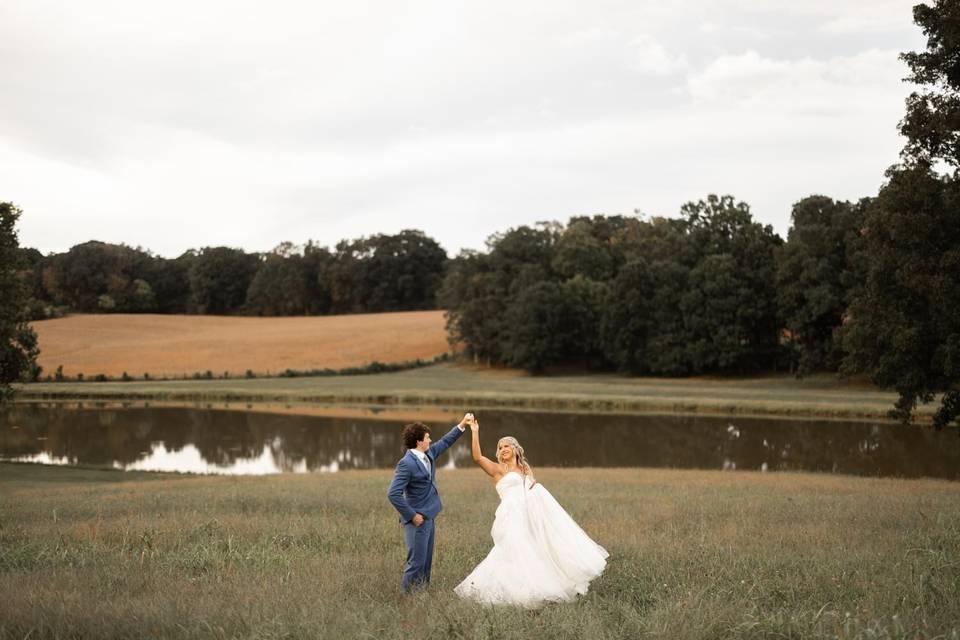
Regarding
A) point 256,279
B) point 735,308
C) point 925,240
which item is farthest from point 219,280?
point 925,240

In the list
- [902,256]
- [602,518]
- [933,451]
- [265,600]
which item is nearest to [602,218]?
[933,451]

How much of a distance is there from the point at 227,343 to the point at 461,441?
2355 inches

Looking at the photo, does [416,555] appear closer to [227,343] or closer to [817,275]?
[817,275]

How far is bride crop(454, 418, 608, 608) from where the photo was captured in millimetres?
8000

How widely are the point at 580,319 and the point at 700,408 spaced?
3005cm

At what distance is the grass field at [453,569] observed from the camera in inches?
268

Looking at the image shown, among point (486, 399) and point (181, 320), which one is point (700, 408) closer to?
point (486, 399)

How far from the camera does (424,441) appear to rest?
8.79 m

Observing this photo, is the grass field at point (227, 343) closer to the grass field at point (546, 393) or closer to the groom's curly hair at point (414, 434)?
the grass field at point (546, 393)

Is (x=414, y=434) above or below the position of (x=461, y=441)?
above

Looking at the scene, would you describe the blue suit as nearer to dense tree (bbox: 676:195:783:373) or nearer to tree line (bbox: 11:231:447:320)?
dense tree (bbox: 676:195:783:373)

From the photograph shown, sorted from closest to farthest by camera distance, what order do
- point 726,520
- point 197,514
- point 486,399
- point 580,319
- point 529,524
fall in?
1. point 529,524
2. point 726,520
3. point 197,514
4. point 486,399
5. point 580,319

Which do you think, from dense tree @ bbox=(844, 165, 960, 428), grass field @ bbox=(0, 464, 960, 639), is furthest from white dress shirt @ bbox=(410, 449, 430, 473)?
dense tree @ bbox=(844, 165, 960, 428)

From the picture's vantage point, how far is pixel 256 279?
135 metres
